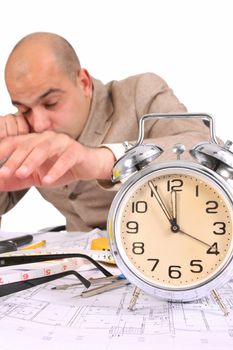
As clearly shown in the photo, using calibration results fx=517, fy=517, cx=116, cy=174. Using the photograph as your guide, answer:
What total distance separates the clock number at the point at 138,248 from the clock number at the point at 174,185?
0.13 m

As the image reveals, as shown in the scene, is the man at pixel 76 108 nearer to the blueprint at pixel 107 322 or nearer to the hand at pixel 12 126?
the hand at pixel 12 126

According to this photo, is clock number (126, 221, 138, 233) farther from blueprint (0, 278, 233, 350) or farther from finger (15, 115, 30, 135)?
finger (15, 115, 30, 135)

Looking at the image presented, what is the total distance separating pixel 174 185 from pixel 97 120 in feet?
4.63

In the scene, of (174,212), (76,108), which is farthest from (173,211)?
(76,108)

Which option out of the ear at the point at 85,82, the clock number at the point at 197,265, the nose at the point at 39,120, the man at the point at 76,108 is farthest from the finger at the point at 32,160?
the ear at the point at 85,82

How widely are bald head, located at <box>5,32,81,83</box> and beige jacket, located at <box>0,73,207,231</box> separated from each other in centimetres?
23

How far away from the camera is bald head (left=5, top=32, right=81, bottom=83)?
2.21m

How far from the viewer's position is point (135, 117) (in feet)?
7.92

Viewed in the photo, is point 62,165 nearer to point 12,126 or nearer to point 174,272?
point 174,272

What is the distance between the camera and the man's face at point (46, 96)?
216 centimetres

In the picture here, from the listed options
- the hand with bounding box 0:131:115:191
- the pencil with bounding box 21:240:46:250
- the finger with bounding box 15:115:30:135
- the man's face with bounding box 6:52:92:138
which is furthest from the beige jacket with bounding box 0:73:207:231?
the hand with bounding box 0:131:115:191

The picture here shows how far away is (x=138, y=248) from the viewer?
1.09 meters

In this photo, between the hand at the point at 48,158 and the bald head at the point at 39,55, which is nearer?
the hand at the point at 48,158

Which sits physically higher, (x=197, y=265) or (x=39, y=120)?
(x=39, y=120)
